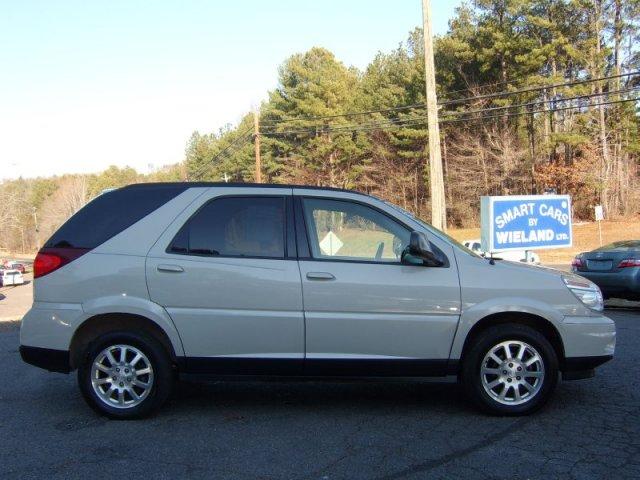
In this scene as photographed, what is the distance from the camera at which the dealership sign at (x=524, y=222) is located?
1055 centimetres

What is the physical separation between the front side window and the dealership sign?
5.83 m

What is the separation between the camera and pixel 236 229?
4.91 metres

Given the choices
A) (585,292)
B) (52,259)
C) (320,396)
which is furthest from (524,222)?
(52,259)

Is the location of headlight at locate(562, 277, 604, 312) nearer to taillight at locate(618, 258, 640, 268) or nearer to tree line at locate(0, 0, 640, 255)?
taillight at locate(618, 258, 640, 268)

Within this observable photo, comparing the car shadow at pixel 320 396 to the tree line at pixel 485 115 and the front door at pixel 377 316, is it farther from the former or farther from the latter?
the tree line at pixel 485 115

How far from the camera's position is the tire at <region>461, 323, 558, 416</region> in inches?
187

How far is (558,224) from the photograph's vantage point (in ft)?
35.8

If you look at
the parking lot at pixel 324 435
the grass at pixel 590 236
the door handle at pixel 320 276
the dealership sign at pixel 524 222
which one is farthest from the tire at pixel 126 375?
the grass at pixel 590 236

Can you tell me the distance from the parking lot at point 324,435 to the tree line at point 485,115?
3374 cm

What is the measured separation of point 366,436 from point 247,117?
221ft

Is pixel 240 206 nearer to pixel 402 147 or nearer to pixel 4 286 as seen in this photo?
pixel 402 147

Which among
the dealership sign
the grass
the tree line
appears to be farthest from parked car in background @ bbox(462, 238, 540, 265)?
the tree line

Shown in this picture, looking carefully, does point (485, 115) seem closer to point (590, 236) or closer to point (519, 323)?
point (590, 236)

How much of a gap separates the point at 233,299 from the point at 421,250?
4.97ft
